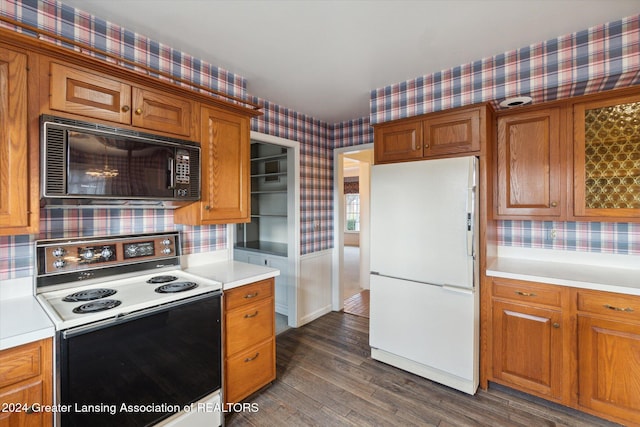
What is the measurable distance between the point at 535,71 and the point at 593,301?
1579 millimetres

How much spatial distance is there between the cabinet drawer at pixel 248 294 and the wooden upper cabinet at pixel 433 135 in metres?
1.47

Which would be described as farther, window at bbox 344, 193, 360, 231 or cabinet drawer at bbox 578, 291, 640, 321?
window at bbox 344, 193, 360, 231

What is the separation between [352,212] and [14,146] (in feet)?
29.4

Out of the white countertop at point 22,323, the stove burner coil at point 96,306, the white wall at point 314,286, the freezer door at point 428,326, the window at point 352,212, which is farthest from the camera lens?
the window at point 352,212

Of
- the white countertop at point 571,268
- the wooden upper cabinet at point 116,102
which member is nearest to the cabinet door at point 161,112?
the wooden upper cabinet at point 116,102

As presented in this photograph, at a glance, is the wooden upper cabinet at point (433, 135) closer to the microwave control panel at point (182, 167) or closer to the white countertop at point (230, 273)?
the white countertop at point (230, 273)

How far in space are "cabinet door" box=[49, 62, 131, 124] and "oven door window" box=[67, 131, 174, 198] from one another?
0.45ft

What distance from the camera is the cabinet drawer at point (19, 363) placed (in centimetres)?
113

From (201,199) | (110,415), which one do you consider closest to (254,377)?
(110,415)

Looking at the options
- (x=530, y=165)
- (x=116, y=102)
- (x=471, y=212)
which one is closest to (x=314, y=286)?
(x=471, y=212)

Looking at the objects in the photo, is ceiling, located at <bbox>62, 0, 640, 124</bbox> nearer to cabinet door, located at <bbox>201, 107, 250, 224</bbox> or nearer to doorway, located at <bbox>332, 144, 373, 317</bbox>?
cabinet door, located at <bbox>201, 107, 250, 224</bbox>

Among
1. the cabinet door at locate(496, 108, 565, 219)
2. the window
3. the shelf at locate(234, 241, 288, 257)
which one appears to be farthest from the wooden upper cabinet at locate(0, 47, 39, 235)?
the window

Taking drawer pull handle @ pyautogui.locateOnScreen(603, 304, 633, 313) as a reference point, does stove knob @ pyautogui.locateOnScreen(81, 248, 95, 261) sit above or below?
above

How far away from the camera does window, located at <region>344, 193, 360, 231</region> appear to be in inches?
384
